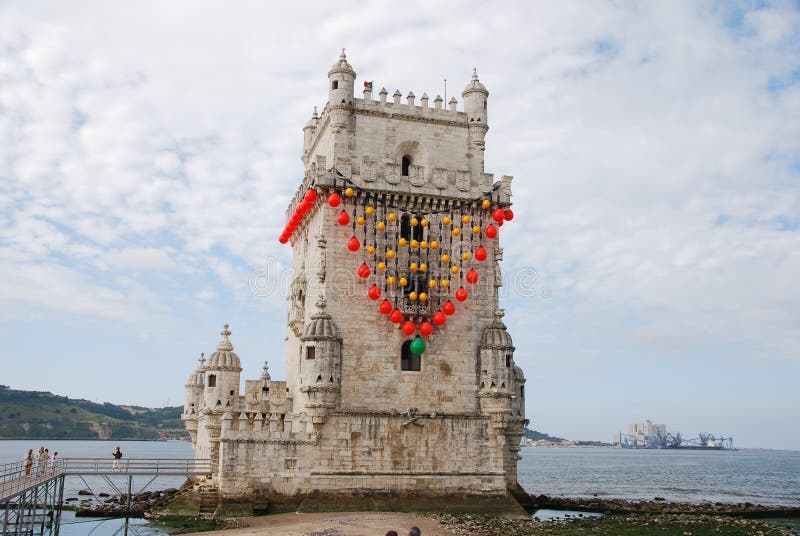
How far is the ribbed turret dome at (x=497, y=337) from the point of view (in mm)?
37188

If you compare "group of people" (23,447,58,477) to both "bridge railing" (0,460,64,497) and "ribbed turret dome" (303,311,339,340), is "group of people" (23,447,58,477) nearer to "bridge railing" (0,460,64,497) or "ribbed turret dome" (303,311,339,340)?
"bridge railing" (0,460,64,497)

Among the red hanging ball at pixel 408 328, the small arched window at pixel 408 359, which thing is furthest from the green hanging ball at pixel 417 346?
the small arched window at pixel 408 359

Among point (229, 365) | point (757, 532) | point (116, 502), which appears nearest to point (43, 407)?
point (116, 502)

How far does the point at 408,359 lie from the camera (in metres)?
37.2

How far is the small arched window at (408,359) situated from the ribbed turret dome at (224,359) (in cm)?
847

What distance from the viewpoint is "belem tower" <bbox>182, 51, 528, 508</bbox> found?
3503 centimetres

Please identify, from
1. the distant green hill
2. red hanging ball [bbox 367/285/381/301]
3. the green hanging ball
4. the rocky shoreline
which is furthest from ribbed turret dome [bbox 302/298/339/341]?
the distant green hill

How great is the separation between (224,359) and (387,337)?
27.9ft

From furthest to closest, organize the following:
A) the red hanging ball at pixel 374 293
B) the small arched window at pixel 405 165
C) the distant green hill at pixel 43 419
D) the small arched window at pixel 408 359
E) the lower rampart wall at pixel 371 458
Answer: the distant green hill at pixel 43 419 < the small arched window at pixel 405 165 < the small arched window at pixel 408 359 < the red hanging ball at pixel 374 293 < the lower rampart wall at pixel 371 458

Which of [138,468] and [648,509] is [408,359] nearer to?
[138,468]

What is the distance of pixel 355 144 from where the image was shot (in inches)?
1532

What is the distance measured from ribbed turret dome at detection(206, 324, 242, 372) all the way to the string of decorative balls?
8.03 meters

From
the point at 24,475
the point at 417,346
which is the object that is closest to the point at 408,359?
the point at 417,346

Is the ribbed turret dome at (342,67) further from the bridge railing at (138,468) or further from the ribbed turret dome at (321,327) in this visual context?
the bridge railing at (138,468)
